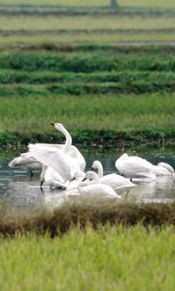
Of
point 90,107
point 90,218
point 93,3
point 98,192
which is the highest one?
point 90,218

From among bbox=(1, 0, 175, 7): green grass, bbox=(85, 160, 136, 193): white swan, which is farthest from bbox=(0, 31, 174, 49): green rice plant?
bbox=(1, 0, 175, 7): green grass

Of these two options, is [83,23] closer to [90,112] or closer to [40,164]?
[90,112]

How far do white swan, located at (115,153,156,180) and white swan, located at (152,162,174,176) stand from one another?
0.20ft

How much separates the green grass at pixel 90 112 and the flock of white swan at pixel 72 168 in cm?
260

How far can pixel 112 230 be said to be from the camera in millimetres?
9164

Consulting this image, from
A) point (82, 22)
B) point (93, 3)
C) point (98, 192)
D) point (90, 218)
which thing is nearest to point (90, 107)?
point (98, 192)

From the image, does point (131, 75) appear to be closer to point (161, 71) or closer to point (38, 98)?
point (161, 71)

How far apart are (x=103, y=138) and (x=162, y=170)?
3180 mm

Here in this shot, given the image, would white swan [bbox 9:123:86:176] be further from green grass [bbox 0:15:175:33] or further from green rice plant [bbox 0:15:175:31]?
green grass [bbox 0:15:175:33]

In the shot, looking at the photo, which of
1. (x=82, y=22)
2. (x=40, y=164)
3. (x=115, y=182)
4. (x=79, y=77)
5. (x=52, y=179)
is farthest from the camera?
(x=82, y=22)

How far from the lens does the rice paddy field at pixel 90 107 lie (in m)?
7.80

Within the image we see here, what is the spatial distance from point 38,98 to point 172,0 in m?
44.8

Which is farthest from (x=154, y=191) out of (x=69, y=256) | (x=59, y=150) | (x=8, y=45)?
(x=8, y=45)

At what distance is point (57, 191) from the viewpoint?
48.2 feet
